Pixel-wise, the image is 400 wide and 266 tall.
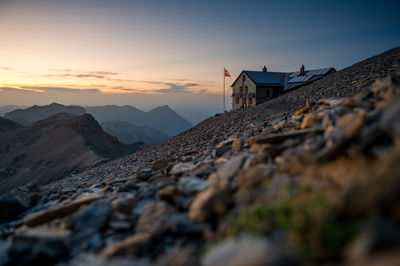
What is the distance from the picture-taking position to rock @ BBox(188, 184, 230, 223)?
3.51 m

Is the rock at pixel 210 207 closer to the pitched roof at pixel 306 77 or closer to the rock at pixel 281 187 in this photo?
the rock at pixel 281 187

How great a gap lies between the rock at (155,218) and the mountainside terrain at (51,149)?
84.6 feet

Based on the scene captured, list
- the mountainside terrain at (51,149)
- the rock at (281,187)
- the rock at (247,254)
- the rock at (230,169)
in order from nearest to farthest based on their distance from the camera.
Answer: the rock at (247,254)
the rock at (281,187)
the rock at (230,169)
the mountainside terrain at (51,149)

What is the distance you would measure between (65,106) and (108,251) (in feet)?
554

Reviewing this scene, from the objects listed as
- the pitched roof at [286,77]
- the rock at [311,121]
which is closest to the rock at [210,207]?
the rock at [311,121]

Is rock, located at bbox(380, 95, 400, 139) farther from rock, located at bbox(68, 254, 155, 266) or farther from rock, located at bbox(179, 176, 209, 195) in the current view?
rock, located at bbox(68, 254, 155, 266)

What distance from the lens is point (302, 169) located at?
386 centimetres

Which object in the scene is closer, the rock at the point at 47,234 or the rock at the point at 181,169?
the rock at the point at 47,234

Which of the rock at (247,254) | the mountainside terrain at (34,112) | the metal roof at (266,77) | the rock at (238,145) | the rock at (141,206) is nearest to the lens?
the rock at (247,254)

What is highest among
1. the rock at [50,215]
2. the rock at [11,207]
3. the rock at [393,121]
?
the rock at [393,121]

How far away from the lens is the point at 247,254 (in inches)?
96.9

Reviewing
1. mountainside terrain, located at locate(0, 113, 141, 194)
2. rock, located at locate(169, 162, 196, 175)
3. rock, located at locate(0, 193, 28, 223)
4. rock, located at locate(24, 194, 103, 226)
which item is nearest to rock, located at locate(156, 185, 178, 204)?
rock, located at locate(169, 162, 196, 175)

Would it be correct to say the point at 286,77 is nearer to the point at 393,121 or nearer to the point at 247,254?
the point at 393,121

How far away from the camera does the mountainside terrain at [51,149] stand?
30.4 meters
